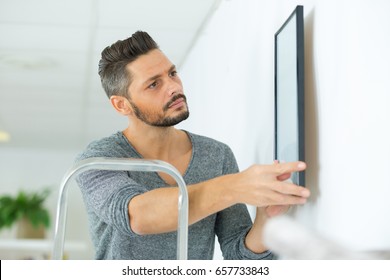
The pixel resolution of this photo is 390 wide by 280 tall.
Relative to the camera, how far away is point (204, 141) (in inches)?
41.0

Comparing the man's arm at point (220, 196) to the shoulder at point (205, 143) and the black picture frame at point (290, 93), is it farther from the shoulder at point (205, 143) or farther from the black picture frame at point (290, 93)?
the shoulder at point (205, 143)

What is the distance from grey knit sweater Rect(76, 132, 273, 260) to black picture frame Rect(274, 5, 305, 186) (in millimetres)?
121

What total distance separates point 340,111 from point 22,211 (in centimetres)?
359

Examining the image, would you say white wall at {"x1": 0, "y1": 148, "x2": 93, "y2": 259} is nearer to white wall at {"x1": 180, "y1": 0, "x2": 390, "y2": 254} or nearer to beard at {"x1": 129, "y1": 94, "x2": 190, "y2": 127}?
white wall at {"x1": 180, "y1": 0, "x2": 390, "y2": 254}

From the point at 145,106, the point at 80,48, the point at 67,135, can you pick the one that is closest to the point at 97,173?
the point at 145,106

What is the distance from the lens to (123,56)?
999 mm

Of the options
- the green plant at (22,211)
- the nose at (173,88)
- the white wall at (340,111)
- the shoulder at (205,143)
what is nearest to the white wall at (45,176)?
the green plant at (22,211)

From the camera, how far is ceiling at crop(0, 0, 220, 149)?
1.66m

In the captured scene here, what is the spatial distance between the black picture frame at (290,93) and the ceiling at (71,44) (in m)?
0.65

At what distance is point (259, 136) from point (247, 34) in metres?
0.23

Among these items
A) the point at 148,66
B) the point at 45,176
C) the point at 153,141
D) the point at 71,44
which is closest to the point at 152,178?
the point at 153,141

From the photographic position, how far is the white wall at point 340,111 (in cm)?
69

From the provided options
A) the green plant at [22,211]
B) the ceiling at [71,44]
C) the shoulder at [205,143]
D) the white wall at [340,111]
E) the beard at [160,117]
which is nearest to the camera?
the white wall at [340,111]
